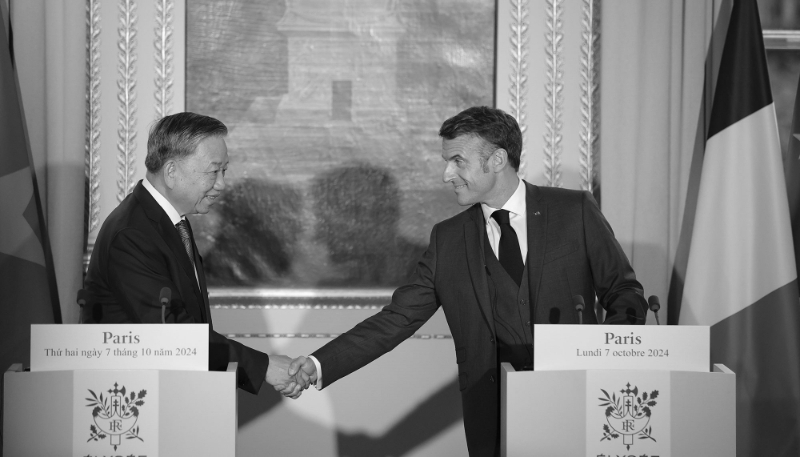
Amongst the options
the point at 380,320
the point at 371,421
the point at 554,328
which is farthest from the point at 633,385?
the point at 371,421

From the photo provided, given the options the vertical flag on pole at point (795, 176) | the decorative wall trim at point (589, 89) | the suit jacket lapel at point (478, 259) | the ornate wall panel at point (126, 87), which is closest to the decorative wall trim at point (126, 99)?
the ornate wall panel at point (126, 87)

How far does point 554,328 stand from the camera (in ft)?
7.29

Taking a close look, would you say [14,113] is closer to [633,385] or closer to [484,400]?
[484,400]

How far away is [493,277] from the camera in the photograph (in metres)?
2.91

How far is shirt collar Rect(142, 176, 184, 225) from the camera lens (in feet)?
9.15

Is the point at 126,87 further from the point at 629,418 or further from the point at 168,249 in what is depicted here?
the point at 629,418

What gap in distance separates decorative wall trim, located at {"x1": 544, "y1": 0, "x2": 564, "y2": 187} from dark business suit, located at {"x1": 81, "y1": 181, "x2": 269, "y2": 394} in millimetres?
1892

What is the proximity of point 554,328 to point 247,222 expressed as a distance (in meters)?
2.07

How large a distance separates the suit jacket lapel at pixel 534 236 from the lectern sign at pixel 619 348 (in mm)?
636

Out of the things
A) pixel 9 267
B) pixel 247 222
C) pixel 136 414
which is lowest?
pixel 136 414

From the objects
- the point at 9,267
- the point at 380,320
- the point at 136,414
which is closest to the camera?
the point at 136,414

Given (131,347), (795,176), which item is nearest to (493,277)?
(131,347)

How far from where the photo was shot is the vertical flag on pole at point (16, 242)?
11.1ft

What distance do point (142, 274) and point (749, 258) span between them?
8.12 feet
